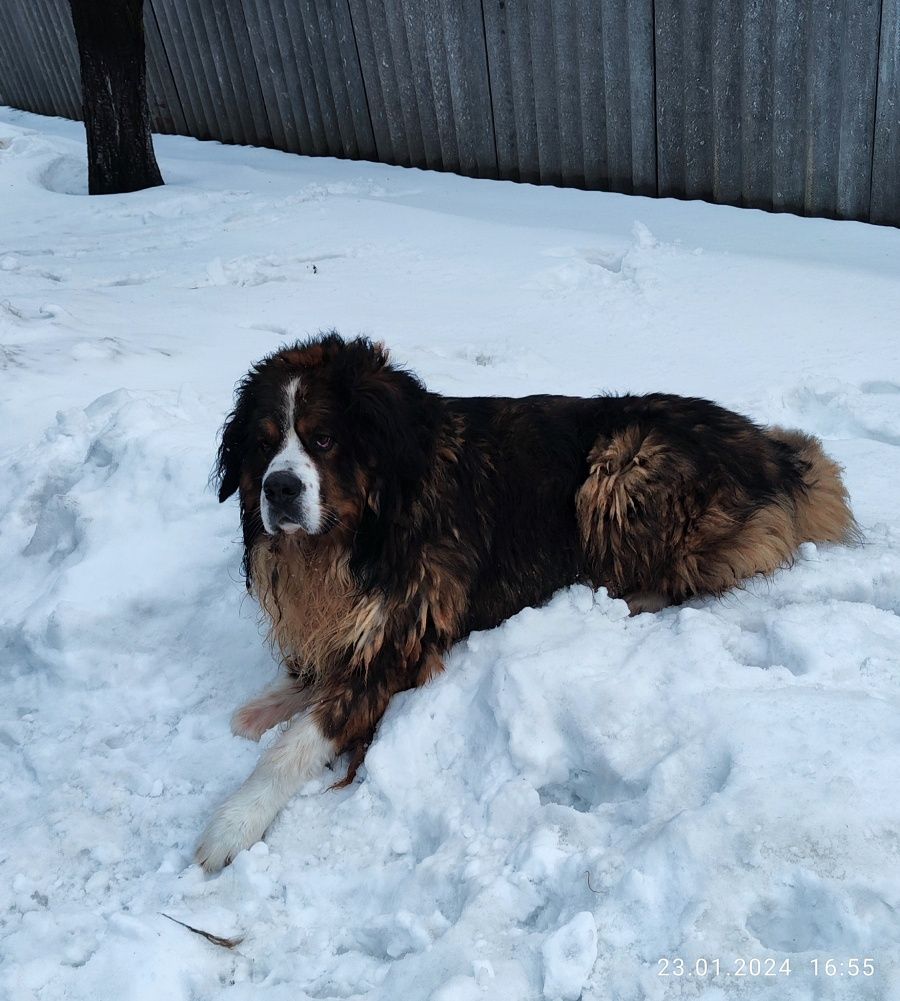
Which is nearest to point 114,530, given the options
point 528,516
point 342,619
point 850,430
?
point 342,619

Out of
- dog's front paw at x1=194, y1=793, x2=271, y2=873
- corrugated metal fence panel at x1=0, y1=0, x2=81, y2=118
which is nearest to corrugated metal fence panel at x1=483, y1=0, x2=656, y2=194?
dog's front paw at x1=194, y1=793, x2=271, y2=873

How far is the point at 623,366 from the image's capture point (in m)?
5.71

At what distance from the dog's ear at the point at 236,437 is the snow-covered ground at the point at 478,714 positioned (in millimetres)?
784

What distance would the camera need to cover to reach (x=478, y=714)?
10.7 feet

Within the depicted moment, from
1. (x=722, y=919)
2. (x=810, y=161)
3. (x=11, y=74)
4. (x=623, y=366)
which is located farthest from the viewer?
(x=11, y=74)

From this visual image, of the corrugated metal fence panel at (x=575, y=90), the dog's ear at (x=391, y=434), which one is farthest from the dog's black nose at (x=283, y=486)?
the corrugated metal fence panel at (x=575, y=90)

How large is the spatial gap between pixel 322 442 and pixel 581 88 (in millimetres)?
6137

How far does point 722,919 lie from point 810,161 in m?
6.40

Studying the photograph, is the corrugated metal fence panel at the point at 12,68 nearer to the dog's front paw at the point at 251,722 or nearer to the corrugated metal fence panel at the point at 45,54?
the corrugated metal fence panel at the point at 45,54

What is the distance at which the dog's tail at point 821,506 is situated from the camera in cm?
386

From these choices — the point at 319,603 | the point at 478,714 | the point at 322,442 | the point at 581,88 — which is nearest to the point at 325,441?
the point at 322,442

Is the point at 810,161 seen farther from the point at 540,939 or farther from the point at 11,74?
the point at 11,74

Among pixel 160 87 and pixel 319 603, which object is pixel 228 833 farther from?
pixel 160 87

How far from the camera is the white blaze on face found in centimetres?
315
